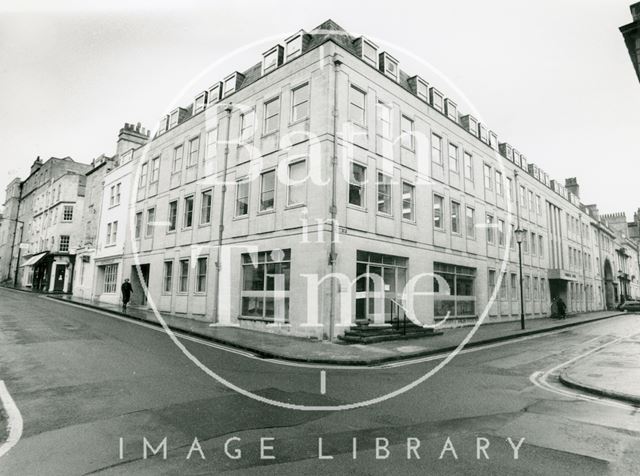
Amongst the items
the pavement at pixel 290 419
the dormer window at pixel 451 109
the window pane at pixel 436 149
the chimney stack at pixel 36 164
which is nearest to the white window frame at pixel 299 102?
the window pane at pixel 436 149

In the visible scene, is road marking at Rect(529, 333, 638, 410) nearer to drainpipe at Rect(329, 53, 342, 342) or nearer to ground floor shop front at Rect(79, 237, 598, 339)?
ground floor shop front at Rect(79, 237, 598, 339)

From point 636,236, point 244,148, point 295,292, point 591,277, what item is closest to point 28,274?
point 244,148

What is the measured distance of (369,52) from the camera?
59.3ft

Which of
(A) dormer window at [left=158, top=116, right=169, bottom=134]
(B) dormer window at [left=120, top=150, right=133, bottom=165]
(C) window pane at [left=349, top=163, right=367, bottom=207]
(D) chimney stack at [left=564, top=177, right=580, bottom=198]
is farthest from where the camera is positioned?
(D) chimney stack at [left=564, top=177, right=580, bottom=198]

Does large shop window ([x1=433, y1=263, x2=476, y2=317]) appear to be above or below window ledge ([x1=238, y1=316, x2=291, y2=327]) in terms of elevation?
above

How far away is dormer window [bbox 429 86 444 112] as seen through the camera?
22.1 meters

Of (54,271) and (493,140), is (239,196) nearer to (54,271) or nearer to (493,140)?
(493,140)

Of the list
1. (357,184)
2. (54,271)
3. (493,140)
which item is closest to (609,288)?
(493,140)

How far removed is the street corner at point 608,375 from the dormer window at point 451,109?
15.8 m

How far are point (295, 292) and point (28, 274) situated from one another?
162 ft

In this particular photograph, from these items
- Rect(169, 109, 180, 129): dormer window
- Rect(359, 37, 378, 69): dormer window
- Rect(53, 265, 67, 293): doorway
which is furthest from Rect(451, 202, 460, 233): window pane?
Rect(53, 265, 67, 293): doorway

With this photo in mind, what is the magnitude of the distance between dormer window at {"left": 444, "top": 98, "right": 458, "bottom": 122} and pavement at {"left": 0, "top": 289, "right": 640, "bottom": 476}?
1756 cm

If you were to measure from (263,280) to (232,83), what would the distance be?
37.3 feet

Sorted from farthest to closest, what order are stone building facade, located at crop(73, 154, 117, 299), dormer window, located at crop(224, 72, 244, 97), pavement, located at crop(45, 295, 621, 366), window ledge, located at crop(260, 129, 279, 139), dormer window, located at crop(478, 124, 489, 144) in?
1. stone building facade, located at crop(73, 154, 117, 299)
2. dormer window, located at crop(478, 124, 489, 144)
3. dormer window, located at crop(224, 72, 244, 97)
4. window ledge, located at crop(260, 129, 279, 139)
5. pavement, located at crop(45, 295, 621, 366)
